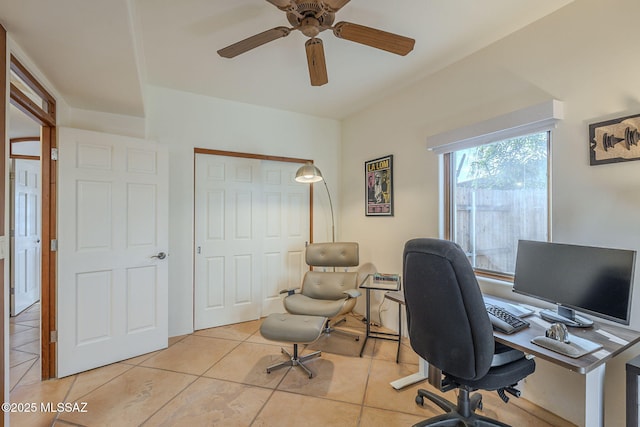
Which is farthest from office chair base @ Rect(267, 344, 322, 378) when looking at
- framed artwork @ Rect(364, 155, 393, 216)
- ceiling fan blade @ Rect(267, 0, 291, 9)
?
ceiling fan blade @ Rect(267, 0, 291, 9)

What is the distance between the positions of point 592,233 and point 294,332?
6.75ft

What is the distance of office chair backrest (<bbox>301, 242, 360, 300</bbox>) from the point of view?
10.2ft

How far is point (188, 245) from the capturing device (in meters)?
3.13

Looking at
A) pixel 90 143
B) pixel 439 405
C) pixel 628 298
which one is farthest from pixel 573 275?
pixel 90 143

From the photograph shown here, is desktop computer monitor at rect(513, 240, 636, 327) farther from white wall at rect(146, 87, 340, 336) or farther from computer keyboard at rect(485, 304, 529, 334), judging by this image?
white wall at rect(146, 87, 340, 336)

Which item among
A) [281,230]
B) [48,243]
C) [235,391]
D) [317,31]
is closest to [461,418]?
[235,391]

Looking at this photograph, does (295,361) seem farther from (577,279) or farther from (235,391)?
Answer: (577,279)

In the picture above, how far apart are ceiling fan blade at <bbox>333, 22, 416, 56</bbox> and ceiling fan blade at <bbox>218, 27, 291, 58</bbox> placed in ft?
1.02

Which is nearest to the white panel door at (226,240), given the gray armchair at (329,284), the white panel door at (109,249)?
the white panel door at (109,249)

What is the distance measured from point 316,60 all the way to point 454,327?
1.76 m

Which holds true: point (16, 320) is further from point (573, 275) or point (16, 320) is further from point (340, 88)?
Answer: point (573, 275)

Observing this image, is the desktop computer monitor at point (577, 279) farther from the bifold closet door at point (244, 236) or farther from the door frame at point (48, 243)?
the door frame at point (48, 243)

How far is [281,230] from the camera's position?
3711 mm

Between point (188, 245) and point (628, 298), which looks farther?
point (188, 245)
